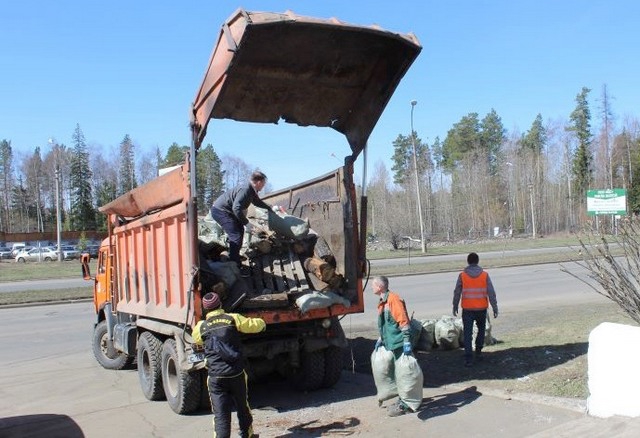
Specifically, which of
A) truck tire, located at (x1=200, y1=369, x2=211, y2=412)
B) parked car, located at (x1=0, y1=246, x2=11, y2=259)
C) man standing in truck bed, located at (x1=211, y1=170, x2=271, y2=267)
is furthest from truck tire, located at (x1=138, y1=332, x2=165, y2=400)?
parked car, located at (x1=0, y1=246, x2=11, y2=259)

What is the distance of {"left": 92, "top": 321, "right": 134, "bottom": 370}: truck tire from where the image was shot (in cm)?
966

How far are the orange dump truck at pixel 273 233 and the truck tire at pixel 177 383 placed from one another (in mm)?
15

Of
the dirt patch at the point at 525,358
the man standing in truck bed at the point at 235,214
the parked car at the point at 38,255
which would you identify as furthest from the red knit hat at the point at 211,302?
the parked car at the point at 38,255

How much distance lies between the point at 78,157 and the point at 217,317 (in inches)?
3796

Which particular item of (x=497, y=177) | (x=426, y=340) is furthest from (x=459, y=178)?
(x=426, y=340)

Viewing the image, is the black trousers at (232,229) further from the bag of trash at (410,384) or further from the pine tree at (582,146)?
the pine tree at (582,146)

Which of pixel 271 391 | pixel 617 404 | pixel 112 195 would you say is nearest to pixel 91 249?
pixel 112 195

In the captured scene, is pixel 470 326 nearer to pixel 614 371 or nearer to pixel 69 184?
pixel 614 371

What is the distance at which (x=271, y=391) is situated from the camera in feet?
25.8

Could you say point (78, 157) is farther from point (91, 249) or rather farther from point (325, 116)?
point (325, 116)

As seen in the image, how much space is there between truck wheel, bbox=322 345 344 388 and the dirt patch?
79 centimetres

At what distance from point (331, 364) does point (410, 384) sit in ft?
5.22

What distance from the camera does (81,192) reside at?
298ft

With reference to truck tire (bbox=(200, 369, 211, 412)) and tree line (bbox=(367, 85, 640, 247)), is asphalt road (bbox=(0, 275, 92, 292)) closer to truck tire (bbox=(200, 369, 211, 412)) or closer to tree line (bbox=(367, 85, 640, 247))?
truck tire (bbox=(200, 369, 211, 412))
